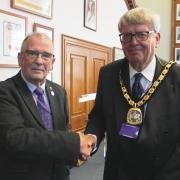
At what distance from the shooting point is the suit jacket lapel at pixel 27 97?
63.6 inches

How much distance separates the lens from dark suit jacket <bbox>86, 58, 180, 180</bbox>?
1.47 metres

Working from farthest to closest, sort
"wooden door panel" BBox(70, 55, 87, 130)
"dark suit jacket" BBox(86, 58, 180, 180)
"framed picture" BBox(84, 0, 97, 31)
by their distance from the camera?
1. "framed picture" BBox(84, 0, 97, 31)
2. "wooden door panel" BBox(70, 55, 87, 130)
3. "dark suit jacket" BBox(86, 58, 180, 180)

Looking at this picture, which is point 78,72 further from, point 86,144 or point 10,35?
point 86,144

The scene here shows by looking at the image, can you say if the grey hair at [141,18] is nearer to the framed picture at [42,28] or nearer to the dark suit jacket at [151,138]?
the dark suit jacket at [151,138]

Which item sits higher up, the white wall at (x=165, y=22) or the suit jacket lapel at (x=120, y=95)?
the white wall at (x=165, y=22)

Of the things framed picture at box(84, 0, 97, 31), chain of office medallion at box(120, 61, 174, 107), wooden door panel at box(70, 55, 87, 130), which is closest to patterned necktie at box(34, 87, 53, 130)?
chain of office medallion at box(120, 61, 174, 107)

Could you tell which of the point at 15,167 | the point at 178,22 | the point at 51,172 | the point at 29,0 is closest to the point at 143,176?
the point at 51,172

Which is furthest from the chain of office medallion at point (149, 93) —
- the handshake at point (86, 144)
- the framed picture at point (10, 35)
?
the framed picture at point (10, 35)

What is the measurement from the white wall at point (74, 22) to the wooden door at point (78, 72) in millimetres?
112

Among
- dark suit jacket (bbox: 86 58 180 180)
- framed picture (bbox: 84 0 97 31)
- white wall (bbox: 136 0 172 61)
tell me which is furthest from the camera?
white wall (bbox: 136 0 172 61)

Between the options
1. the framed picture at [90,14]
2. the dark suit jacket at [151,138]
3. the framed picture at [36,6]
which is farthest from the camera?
the framed picture at [90,14]

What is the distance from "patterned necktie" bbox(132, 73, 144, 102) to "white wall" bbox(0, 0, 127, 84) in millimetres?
1609

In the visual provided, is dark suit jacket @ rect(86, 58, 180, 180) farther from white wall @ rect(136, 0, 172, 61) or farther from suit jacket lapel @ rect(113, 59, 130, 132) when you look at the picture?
white wall @ rect(136, 0, 172, 61)

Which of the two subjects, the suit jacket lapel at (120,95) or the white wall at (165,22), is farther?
the white wall at (165,22)
